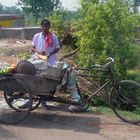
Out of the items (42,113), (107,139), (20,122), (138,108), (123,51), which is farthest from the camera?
(123,51)

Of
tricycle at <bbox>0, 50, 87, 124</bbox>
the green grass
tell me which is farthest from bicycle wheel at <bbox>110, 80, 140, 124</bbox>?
tricycle at <bbox>0, 50, 87, 124</bbox>

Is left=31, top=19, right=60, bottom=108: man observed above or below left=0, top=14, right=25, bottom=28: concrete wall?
above

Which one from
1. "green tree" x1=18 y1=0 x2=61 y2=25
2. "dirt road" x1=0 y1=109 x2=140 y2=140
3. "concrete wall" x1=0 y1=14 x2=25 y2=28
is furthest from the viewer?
"green tree" x1=18 y1=0 x2=61 y2=25

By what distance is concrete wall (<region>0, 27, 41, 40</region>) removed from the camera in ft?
61.5

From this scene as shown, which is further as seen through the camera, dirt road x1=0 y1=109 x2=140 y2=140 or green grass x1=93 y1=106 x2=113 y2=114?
green grass x1=93 y1=106 x2=113 y2=114

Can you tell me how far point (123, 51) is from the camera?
9.76 metres

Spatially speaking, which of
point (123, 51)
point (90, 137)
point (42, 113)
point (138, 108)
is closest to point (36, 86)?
point (42, 113)

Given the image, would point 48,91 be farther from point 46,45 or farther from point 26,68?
point 46,45

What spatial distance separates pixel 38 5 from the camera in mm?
33031

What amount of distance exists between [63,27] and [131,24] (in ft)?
15.3

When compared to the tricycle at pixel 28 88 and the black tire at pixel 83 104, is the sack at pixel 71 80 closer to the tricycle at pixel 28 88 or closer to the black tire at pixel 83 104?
the tricycle at pixel 28 88

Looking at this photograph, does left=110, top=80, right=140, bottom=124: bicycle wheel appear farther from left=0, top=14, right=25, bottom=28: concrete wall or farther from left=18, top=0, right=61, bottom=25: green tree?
left=18, top=0, right=61, bottom=25: green tree

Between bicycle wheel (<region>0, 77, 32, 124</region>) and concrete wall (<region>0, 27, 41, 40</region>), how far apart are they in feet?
35.9

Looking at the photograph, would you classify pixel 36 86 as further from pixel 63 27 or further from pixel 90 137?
pixel 63 27
